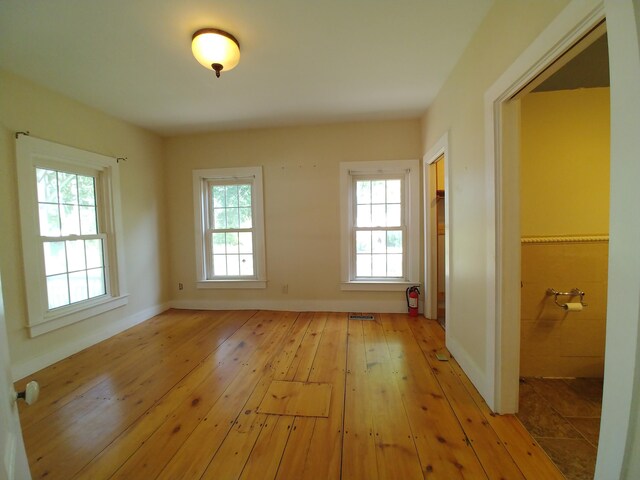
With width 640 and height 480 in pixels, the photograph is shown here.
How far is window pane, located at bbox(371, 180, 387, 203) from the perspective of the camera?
3371 mm

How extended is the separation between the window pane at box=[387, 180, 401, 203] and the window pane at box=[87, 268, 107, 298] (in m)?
3.66

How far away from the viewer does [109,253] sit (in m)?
2.90

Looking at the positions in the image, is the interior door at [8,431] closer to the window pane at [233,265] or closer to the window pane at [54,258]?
the window pane at [54,258]

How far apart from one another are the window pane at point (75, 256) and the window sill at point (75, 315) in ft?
1.40

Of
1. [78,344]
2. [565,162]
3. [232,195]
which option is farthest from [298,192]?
[78,344]

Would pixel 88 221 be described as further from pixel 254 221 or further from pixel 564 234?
pixel 564 234

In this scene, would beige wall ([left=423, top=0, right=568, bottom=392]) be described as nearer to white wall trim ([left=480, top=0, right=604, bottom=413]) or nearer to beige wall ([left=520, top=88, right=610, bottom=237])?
white wall trim ([left=480, top=0, right=604, bottom=413])

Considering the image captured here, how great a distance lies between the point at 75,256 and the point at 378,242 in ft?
11.5

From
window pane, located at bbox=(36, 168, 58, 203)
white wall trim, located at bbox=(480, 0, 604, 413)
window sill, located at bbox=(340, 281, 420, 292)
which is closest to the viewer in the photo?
white wall trim, located at bbox=(480, 0, 604, 413)

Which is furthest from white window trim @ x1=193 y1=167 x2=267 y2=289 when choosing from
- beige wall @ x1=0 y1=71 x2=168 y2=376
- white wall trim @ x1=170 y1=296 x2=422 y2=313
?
beige wall @ x1=0 y1=71 x2=168 y2=376

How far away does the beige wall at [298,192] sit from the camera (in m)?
3.27

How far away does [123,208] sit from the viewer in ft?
9.87

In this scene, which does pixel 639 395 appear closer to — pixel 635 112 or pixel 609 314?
pixel 609 314

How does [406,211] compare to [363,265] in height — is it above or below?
above
